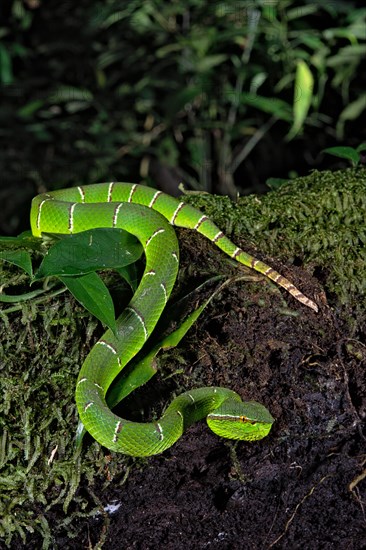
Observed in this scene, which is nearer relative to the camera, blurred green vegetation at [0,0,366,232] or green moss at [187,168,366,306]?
green moss at [187,168,366,306]

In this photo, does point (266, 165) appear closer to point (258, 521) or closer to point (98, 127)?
point (98, 127)

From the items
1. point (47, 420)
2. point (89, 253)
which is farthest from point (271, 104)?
point (47, 420)

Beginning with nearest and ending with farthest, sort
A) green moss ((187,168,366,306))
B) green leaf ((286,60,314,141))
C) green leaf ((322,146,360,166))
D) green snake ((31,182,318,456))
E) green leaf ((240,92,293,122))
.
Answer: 1. green snake ((31,182,318,456))
2. green moss ((187,168,366,306))
3. green leaf ((322,146,360,166))
4. green leaf ((286,60,314,141))
5. green leaf ((240,92,293,122))

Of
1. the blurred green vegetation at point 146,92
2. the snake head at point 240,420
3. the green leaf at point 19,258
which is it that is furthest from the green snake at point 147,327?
the blurred green vegetation at point 146,92

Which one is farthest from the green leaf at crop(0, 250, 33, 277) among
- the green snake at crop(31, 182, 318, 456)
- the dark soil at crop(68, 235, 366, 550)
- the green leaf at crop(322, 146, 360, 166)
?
the green leaf at crop(322, 146, 360, 166)

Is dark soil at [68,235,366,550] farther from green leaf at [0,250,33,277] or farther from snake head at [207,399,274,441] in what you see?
green leaf at [0,250,33,277]

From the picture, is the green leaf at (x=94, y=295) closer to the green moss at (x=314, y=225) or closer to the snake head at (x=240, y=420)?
the snake head at (x=240, y=420)

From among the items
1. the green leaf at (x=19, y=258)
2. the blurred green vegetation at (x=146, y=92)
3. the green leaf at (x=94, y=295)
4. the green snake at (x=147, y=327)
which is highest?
the green leaf at (x=19, y=258)
